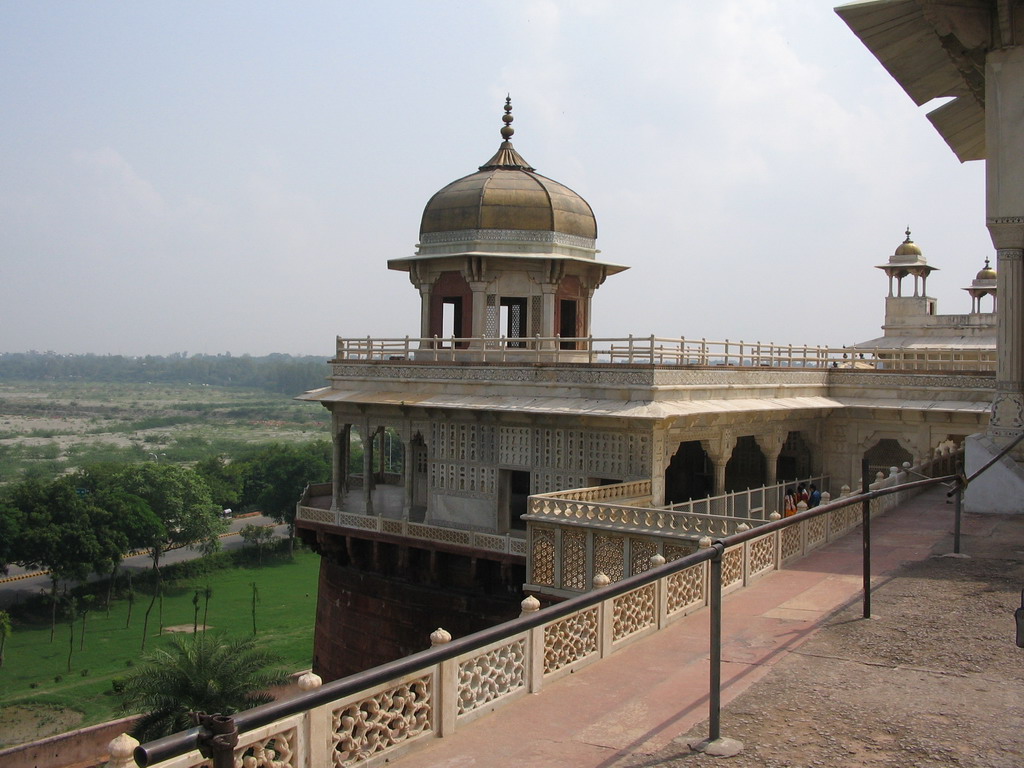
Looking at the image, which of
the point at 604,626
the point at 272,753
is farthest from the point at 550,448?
the point at 272,753

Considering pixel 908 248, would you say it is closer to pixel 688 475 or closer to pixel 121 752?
pixel 688 475

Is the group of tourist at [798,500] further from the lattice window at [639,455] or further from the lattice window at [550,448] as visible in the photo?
the lattice window at [550,448]

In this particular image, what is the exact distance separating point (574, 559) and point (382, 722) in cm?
997

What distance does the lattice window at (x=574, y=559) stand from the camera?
1489cm

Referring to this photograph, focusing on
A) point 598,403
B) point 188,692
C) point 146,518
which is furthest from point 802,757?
point 146,518

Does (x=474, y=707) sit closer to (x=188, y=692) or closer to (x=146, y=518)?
(x=188, y=692)

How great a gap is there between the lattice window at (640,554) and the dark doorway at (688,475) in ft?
24.9

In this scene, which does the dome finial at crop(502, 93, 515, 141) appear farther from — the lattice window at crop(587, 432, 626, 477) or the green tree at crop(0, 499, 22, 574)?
the green tree at crop(0, 499, 22, 574)

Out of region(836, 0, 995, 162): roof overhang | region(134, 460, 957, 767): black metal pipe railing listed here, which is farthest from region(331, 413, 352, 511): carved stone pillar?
region(134, 460, 957, 767): black metal pipe railing

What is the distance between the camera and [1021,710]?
5695 millimetres

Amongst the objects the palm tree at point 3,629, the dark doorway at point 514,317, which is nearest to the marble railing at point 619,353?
the dark doorway at point 514,317

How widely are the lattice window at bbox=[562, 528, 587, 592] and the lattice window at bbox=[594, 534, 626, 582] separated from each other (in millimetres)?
229

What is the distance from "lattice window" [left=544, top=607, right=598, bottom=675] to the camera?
6.63 metres

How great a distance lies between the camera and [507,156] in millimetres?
24094
